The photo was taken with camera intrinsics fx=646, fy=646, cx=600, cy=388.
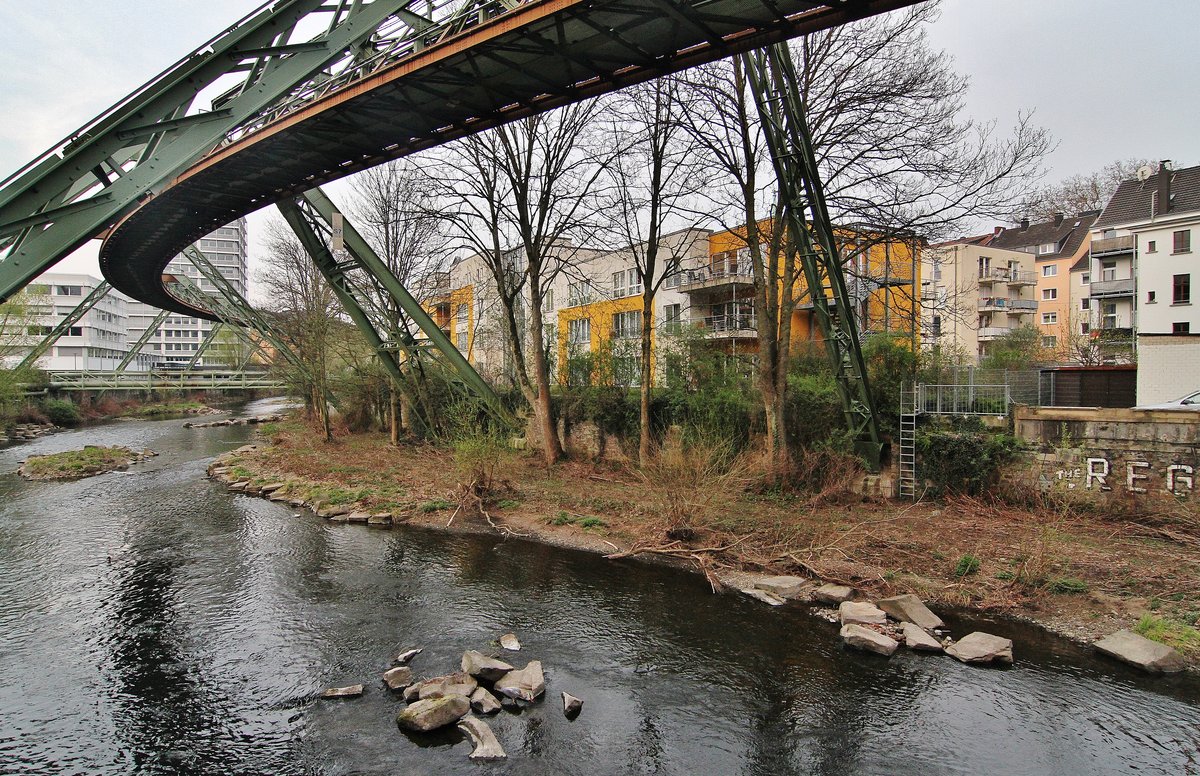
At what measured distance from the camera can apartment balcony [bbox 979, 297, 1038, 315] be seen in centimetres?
4747

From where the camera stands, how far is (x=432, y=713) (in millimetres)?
6418

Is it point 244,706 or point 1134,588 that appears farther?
point 1134,588

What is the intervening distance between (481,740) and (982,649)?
6077mm

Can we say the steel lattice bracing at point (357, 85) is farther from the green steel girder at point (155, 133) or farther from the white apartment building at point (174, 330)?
the white apartment building at point (174, 330)

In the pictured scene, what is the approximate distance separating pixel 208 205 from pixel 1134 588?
1469 cm

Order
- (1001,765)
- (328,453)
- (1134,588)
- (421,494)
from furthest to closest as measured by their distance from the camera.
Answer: (328,453), (421,494), (1134,588), (1001,765)

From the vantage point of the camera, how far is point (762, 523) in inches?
504

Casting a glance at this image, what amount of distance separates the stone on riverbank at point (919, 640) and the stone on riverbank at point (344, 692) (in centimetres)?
670

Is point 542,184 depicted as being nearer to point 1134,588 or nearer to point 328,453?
point 328,453

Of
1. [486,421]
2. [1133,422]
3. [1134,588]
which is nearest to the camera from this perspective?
[1134,588]

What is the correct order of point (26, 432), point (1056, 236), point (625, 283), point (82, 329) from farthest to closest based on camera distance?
point (82, 329) → point (1056, 236) → point (26, 432) → point (625, 283)

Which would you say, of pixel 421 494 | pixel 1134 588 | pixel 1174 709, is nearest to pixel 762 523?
pixel 1134 588

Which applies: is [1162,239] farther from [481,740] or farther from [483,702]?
[481,740]

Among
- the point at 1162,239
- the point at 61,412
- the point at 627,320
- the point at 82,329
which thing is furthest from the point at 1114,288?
the point at 82,329
